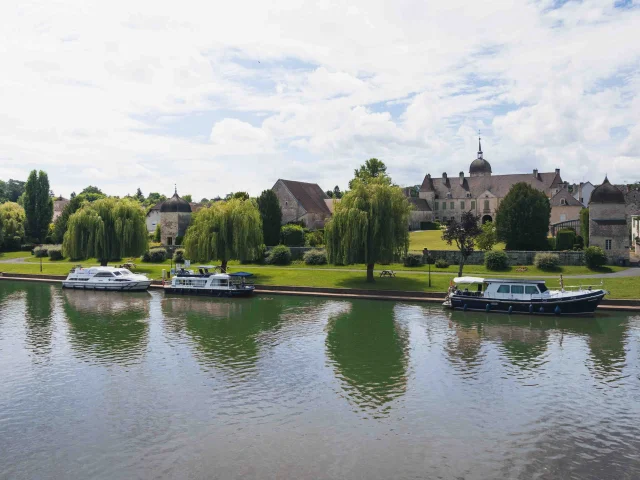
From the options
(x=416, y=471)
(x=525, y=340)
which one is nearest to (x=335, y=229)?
(x=525, y=340)

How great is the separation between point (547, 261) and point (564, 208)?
48.6m

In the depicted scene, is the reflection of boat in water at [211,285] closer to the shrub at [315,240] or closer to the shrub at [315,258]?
the shrub at [315,258]

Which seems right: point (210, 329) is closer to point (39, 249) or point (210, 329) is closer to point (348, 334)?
point (348, 334)

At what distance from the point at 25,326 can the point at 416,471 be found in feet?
108

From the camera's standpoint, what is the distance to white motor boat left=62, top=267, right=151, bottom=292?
6131 cm

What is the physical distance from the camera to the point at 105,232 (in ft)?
227

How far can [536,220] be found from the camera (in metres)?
68.2

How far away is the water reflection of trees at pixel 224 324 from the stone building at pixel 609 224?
34292 millimetres

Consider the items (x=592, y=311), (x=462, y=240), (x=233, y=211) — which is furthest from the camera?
(x=233, y=211)

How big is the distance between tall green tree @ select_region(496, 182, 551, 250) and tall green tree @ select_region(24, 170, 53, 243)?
273 ft


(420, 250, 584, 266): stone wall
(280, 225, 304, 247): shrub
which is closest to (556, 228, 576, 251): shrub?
(420, 250, 584, 266): stone wall

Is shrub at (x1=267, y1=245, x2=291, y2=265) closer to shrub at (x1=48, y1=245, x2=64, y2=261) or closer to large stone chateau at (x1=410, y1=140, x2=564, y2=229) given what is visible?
shrub at (x1=48, y1=245, x2=64, y2=261)

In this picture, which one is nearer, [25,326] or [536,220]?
[25,326]

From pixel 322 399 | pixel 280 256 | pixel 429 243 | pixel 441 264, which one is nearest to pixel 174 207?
pixel 280 256
